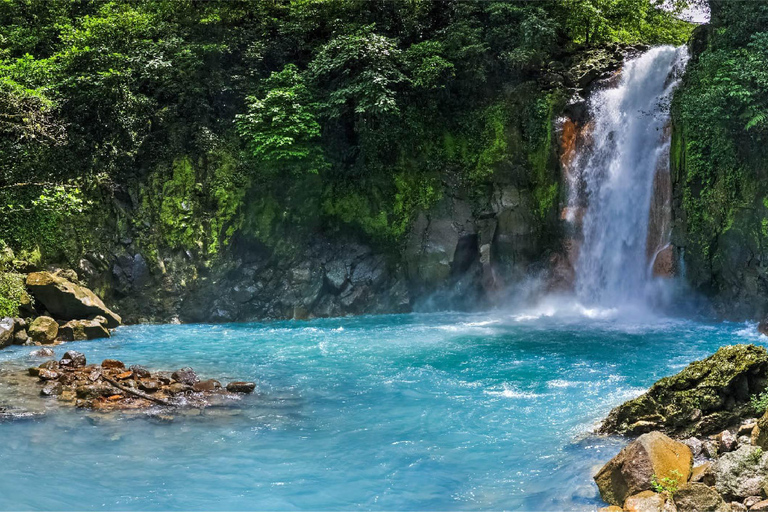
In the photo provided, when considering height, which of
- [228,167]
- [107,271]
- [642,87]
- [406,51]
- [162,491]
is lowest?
[162,491]

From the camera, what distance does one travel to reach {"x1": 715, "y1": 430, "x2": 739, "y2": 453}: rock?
22.1 feet

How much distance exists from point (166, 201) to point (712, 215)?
18.0 m

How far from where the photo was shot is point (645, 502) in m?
5.74

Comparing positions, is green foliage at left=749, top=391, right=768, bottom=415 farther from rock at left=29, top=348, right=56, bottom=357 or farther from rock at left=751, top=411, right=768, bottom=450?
rock at left=29, top=348, right=56, bottom=357

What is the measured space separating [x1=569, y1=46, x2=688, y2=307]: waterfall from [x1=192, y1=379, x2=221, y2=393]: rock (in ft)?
45.6

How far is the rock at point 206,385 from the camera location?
10.8m

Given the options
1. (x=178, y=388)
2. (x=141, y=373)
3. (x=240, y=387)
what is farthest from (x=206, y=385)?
(x=141, y=373)

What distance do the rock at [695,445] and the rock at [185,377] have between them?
837cm

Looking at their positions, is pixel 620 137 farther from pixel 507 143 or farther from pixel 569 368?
pixel 569 368

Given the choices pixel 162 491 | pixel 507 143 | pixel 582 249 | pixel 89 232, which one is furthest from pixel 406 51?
pixel 162 491

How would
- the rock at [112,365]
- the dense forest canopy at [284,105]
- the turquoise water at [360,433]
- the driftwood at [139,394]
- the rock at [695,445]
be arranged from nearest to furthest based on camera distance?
the turquoise water at [360,433] < the rock at [695,445] < the driftwood at [139,394] < the rock at [112,365] < the dense forest canopy at [284,105]

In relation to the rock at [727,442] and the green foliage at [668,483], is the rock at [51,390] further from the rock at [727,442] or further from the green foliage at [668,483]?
the rock at [727,442]

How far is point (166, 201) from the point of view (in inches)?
814

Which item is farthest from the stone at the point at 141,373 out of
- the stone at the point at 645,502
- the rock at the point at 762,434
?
the rock at the point at 762,434
